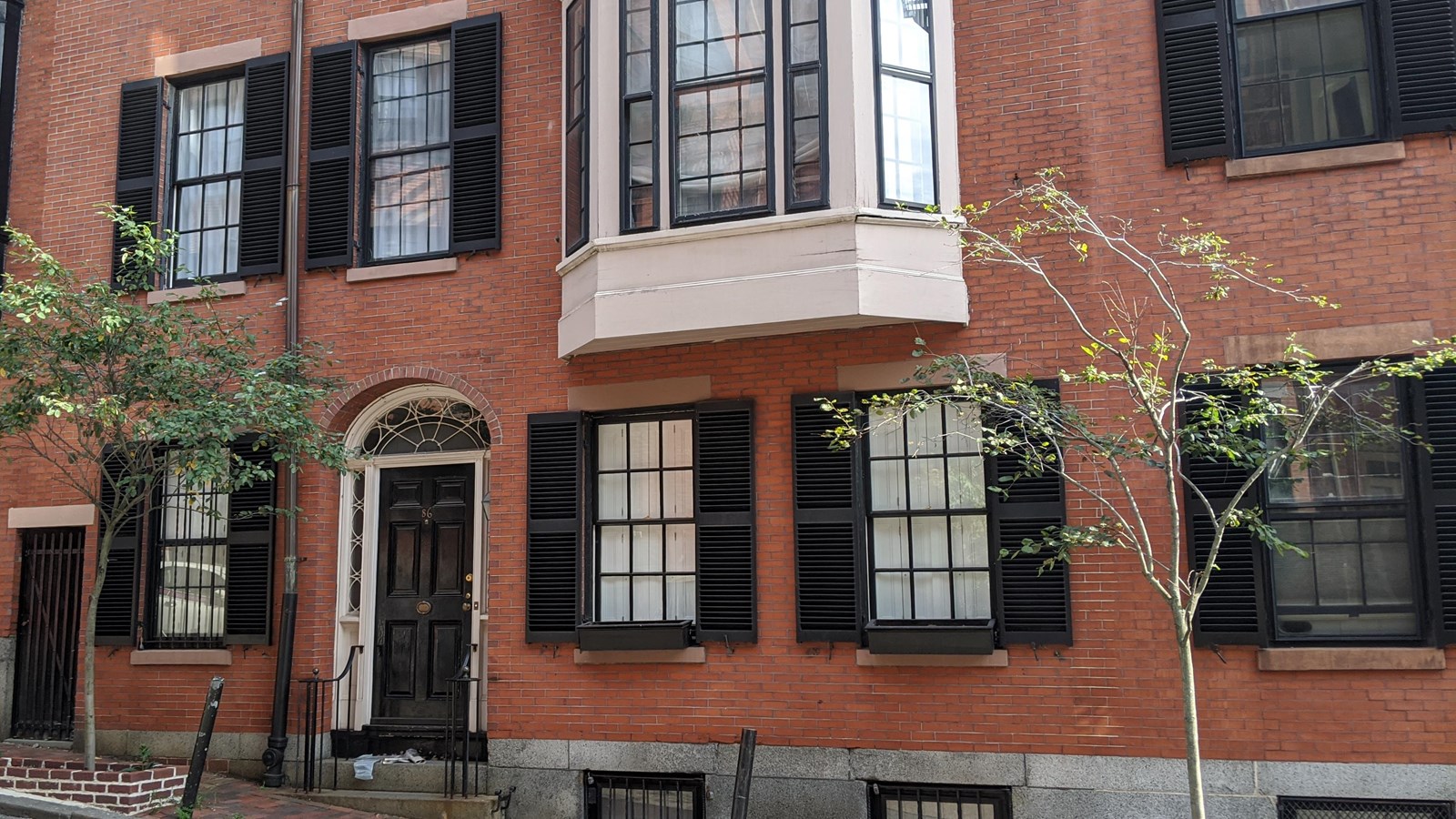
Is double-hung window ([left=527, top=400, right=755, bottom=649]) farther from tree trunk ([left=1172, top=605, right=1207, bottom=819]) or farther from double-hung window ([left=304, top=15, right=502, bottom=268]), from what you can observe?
tree trunk ([left=1172, top=605, right=1207, bottom=819])

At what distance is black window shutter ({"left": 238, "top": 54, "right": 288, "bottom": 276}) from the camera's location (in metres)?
11.5

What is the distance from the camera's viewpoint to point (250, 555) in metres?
11.1

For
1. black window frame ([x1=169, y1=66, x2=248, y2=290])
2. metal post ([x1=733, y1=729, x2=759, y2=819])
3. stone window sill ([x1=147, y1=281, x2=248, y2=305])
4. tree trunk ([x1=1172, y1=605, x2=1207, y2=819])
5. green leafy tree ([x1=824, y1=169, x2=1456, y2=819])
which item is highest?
black window frame ([x1=169, y1=66, x2=248, y2=290])

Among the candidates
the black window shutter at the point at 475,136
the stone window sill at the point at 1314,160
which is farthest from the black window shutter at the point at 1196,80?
the black window shutter at the point at 475,136

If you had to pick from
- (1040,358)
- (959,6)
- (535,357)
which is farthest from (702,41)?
(1040,358)

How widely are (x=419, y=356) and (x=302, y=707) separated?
3388 mm

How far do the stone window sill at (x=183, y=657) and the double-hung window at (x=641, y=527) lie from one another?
10.6 feet

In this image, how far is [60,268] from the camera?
949cm

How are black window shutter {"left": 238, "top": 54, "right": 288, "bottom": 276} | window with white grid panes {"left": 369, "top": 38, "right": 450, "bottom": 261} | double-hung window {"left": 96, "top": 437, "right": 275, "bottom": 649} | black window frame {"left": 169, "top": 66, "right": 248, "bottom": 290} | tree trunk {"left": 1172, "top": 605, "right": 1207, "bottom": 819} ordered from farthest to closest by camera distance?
black window frame {"left": 169, "top": 66, "right": 248, "bottom": 290} → black window shutter {"left": 238, "top": 54, "right": 288, "bottom": 276} → window with white grid panes {"left": 369, "top": 38, "right": 450, "bottom": 261} → double-hung window {"left": 96, "top": 437, "right": 275, "bottom": 649} → tree trunk {"left": 1172, "top": 605, "right": 1207, "bottom": 819}

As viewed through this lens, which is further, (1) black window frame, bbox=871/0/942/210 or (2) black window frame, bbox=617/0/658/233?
(2) black window frame, bbox=617/0/658/233

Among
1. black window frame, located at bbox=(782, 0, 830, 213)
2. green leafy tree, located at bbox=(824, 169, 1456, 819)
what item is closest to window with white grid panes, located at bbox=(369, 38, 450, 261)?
black window frame, located at bbox=(782, 0, 830, 213)

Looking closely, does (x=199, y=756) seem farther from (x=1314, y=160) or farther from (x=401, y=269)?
(x=1314, y=160)

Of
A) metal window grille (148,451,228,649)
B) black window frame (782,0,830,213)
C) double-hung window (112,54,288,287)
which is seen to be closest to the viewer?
black window frame (782,0,830,213)

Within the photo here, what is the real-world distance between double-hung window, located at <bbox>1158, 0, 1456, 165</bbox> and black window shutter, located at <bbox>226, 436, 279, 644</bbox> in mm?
8566
